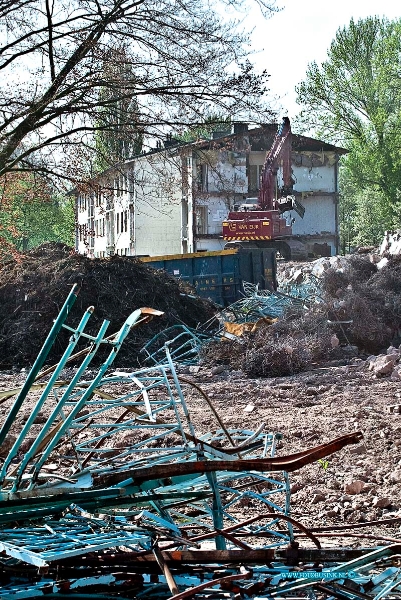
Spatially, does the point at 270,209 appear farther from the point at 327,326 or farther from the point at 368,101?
the point at 368,101

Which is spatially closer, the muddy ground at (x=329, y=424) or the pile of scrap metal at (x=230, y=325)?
the muddy ground at (x=329, y=424)

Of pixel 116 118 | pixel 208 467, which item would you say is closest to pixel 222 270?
pixel 116 118

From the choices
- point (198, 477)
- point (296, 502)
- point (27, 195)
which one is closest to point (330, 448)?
point (198, 477)

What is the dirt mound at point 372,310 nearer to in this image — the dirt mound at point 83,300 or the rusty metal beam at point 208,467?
the dirt mound at point 83,300

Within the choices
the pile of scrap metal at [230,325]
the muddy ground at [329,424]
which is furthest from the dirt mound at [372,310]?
the muddy ground at [329,424]

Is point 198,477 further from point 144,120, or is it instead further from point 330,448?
point 144,120

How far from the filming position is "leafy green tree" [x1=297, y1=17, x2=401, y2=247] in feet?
Answer: 171

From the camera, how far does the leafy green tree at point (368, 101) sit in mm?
52219

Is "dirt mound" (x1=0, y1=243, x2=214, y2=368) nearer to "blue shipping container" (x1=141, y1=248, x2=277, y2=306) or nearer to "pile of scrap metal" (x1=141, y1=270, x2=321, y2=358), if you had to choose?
"pile of scrap metal" (x1=141, y1=270, x2=321, y2=358)

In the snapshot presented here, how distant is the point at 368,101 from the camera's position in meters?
53.8

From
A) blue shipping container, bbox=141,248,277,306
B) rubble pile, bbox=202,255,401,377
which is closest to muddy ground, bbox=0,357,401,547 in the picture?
rubble pile, bbox=202,255,401,377

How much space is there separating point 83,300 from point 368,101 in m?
41.7

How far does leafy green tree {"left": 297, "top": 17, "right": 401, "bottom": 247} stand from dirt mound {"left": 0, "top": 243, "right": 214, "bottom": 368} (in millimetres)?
36149

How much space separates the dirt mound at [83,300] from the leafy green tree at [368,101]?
36.1m
